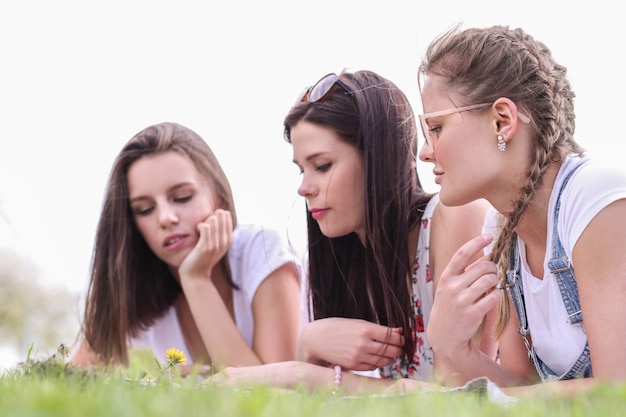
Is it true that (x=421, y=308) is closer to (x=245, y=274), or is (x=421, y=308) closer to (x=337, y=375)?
(x=337, y=375)

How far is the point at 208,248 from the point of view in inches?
217

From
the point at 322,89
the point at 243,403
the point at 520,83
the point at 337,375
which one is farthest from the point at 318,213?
the point at 243,403

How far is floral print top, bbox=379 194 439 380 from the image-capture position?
4.52m

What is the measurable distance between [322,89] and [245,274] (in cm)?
167

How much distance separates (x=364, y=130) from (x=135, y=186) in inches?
75.9

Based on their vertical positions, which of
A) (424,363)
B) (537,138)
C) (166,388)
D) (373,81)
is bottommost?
A: (424,363)

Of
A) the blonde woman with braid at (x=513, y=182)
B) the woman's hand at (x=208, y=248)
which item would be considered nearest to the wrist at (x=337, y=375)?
the blonde woman with braid at (x=513, y=182)

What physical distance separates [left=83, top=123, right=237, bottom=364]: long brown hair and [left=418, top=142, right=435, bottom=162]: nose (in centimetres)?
238

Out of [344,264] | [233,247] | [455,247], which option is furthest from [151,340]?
[455,247]

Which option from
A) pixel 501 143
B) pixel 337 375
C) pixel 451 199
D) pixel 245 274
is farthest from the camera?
pixel 245 274

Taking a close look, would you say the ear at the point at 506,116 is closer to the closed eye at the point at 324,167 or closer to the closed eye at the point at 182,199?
the closed eye at the point at 324,167

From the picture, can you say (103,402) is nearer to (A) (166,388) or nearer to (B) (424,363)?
(A) (166,388)

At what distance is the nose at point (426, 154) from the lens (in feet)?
12.0

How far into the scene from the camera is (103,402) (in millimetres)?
1861
